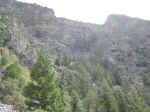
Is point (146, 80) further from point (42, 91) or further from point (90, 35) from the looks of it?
point (42, 91)

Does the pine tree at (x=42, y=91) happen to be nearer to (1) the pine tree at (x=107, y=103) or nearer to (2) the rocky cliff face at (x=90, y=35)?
(1) the pine tree at (x=107, y=103)

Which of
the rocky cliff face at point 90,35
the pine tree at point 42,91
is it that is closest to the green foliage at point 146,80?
the rocky cliff face at point 90,35

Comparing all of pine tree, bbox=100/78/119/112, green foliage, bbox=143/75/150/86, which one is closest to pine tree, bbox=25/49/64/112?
pine tree, bbox=100/78/119/112

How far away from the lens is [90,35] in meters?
132

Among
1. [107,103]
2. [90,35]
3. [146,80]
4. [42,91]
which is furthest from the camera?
[90,35]

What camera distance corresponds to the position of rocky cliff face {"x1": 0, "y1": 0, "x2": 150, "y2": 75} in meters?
97.4

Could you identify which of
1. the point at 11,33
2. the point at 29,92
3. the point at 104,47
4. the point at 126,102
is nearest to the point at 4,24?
the point at 11,33

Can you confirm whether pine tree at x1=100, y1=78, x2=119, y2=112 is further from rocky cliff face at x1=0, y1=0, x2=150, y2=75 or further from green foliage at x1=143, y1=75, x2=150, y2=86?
rocky cliff face at x1=0, y1=0, x2=150, y2=75

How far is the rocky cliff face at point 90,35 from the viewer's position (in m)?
97.4

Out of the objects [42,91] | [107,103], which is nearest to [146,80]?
[107,103]

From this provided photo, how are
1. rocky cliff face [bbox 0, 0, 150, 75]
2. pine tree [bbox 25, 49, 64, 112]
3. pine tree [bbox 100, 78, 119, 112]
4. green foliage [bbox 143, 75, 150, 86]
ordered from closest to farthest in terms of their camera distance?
pine tree [bbox 25, 49, 64, 112], pine tree [bbox 100, 78, 119, 112], green foliage [bbox 143, 75, 150, 86], rocky cliff face [bbox 0, 0, 150, 75]

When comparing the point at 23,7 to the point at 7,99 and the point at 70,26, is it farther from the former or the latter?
the point at 7,99

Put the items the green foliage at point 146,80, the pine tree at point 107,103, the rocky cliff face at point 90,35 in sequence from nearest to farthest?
the pine tree at point 107,103 < the green foliage at point 146,80 < the rocky cliff face at point 90,35

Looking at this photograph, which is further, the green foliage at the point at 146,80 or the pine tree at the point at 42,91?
the green foliage at the point at 146,80
